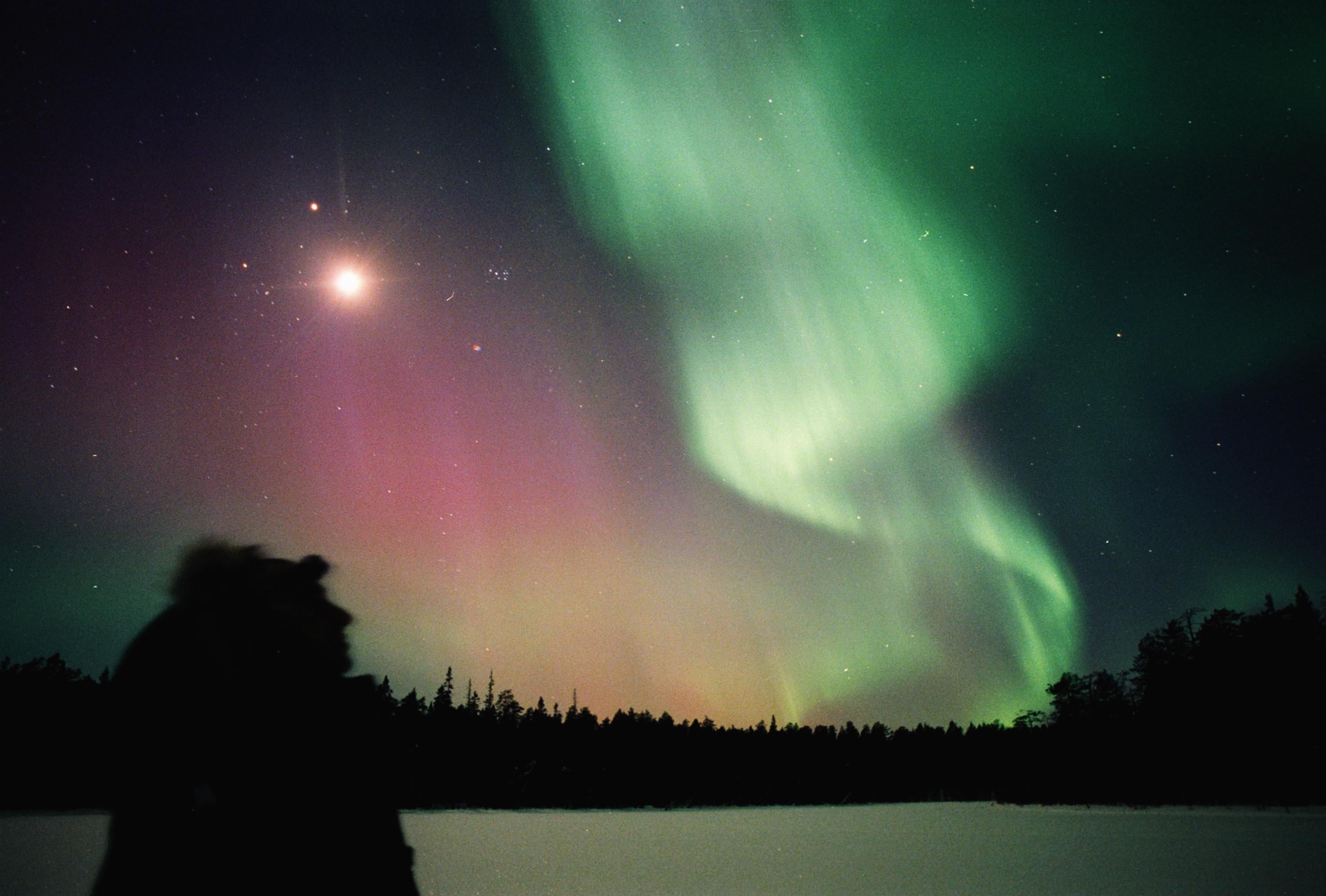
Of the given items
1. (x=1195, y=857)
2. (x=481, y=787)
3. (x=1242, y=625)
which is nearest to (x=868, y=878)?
(x=1195, y=857)

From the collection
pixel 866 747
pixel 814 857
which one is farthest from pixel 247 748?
pixel 866 747

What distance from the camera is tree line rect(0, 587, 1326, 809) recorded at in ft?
185

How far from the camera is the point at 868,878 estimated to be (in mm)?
17625

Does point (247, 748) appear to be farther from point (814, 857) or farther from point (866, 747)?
point (866, 747)

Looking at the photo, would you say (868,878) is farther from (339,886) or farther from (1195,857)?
(339,886)

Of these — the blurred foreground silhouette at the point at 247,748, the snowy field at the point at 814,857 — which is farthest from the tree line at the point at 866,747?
the blurred foreground silhouette at the point at 247,748

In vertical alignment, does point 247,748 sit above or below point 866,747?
above

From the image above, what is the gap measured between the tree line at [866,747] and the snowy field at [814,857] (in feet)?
29.9

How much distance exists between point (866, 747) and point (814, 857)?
381ft

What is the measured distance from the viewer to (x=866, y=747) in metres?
128

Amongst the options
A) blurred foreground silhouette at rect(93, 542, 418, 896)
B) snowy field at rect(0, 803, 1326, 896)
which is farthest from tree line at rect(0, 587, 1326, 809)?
blurred foreground silhouette at rect(93, 542, 418, 896)

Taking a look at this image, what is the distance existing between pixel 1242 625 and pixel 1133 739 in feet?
45.8

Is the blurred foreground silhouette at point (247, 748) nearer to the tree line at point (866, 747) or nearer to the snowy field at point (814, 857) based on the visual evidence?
the snowy field at point (814, 857)

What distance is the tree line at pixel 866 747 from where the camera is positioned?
56.5 metres
